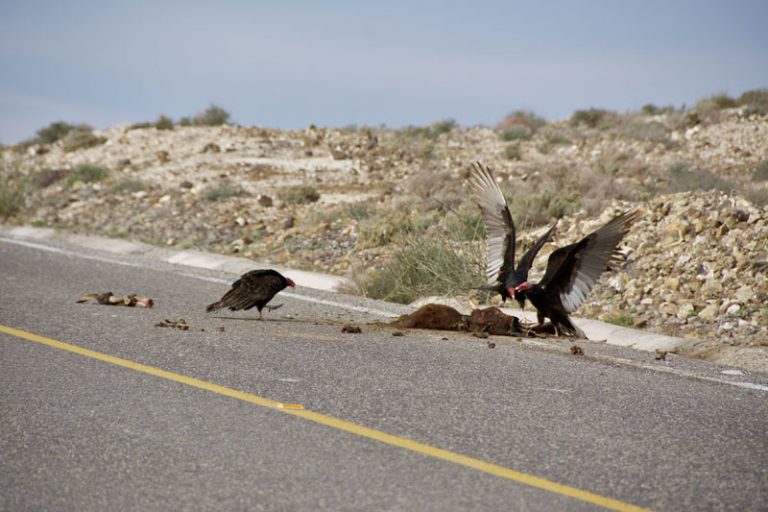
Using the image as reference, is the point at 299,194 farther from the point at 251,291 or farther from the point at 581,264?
the point at 581,264

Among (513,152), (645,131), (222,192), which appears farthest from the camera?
(645,131)

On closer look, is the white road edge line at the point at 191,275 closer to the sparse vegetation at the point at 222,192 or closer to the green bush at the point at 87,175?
the sparse vegetation at the point at 222,192

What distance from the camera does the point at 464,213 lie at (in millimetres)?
15750

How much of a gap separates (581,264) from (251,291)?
304cm

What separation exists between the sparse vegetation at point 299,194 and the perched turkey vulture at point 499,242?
34.0 feet

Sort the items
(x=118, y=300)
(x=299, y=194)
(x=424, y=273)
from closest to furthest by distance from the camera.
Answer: (x=118, y=300) → (x=424, y=273) → (x=299, y=194)

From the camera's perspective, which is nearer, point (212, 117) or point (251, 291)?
point (251, 291)

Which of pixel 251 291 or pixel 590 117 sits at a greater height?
pixel 590 117

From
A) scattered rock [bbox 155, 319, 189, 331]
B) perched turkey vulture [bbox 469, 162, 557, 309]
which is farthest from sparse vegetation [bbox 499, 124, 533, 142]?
scattered rock [bbox 155, 319, 189, 331]

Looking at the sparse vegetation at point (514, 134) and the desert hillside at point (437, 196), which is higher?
the sparse vegetation at point (514, 134)

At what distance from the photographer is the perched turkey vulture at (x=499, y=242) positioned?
942 cm

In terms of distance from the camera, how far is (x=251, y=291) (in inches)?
386

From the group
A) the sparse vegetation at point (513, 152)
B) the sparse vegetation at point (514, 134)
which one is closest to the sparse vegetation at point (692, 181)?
the sparse vegetation at point (513, 152)

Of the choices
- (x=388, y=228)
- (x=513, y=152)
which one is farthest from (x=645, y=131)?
(x=388, y=228)
